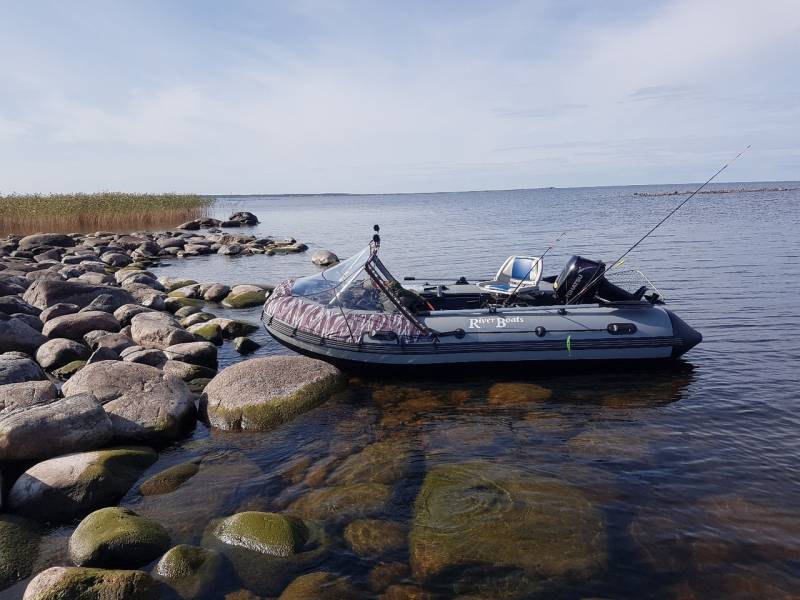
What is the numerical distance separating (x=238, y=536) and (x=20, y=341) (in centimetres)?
697

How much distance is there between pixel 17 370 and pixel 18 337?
232cm

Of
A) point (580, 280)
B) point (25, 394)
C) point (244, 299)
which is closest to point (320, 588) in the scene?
point (25, 394)

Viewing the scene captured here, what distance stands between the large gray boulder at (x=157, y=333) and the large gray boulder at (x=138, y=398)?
2361 millimetres

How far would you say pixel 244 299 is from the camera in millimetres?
15172

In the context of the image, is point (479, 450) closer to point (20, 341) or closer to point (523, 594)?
point (523, 594)

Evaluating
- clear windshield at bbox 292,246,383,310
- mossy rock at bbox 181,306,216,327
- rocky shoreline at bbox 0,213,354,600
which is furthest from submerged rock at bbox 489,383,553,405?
mossy rock at bbox 181,306,216,327

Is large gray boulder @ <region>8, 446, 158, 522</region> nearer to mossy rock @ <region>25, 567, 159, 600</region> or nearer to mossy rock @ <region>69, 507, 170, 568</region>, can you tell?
mossy rock @ <region>69, 507, 170, 568</region>

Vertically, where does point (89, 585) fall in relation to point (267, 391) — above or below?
below

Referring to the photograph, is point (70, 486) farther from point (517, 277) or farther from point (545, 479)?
point (517, 277)

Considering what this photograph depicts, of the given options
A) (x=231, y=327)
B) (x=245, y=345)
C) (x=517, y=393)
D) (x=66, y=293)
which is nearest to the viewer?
(x=517, y=393)

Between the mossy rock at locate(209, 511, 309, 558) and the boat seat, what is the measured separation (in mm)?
6526

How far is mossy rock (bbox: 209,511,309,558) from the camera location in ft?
16.0

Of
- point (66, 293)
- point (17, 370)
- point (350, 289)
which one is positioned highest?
point (350, 289)

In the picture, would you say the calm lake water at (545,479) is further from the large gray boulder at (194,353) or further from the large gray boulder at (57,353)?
the large gray boulder at (57,353)
